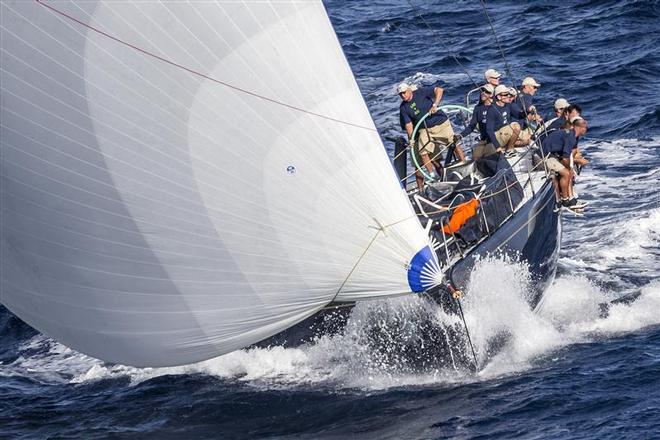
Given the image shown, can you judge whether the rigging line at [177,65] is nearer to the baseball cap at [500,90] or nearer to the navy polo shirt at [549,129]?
the baseball cap at [500,90]

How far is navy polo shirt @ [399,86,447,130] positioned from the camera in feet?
65.7

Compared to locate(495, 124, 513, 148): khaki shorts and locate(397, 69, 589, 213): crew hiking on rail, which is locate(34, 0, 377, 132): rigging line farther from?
locate(495, 124, 513, 148): khaki shorts

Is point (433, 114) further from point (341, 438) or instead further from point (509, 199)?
point (341, 438)

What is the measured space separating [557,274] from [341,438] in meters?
6.64

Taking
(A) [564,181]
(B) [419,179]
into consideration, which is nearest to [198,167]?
(B) [419,179]

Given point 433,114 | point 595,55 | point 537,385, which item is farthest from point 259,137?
point 595,55

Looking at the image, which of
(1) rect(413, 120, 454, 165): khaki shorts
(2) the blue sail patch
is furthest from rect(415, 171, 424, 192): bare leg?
(2) the blue sail patch

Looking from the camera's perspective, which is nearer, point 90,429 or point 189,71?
point 189,71

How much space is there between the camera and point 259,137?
13.7 m

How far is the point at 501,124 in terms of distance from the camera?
19750 mm

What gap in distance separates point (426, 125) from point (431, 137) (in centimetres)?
22

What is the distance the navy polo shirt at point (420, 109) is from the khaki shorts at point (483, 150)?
74cm

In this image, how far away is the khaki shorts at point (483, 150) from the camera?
19.9 m

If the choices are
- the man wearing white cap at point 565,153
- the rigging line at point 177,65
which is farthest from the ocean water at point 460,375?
the rigging line at point 177,65
